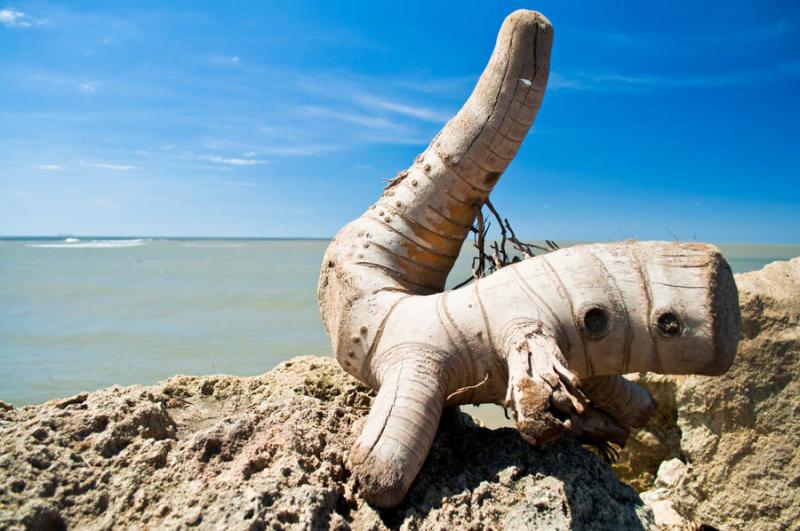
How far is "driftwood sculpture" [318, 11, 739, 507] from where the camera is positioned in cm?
224

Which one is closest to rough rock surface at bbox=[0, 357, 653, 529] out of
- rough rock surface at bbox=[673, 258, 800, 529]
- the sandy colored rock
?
rough rock surface at bbox=[673, 258, 800, 529]

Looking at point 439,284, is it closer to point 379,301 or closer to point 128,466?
point 379,301

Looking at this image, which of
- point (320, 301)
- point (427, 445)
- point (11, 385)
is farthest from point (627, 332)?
point (11, 385)

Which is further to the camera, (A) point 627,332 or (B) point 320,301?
(B) point 320,301

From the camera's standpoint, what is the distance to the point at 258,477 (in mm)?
2115

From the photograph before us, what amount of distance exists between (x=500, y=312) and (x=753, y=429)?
75.3 inches

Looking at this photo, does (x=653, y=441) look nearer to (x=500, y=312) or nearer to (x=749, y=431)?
(x=749, y=431)

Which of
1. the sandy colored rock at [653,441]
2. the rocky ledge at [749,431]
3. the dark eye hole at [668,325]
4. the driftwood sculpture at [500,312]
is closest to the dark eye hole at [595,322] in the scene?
the driftwood sculpture at [500,312]

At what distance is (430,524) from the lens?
6.93ft

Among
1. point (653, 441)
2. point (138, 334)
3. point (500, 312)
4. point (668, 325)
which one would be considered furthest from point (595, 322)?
point (138, 334)

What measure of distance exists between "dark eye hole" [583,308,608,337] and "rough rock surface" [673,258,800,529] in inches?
56.5

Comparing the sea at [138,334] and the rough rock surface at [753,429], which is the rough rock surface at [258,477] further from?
the sea at [138,334]

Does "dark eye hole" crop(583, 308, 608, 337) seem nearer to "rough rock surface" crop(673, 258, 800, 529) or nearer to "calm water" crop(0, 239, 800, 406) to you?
"rough rock surface" crop(673, 258, 800, 529)

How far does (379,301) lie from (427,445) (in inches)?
34.3
